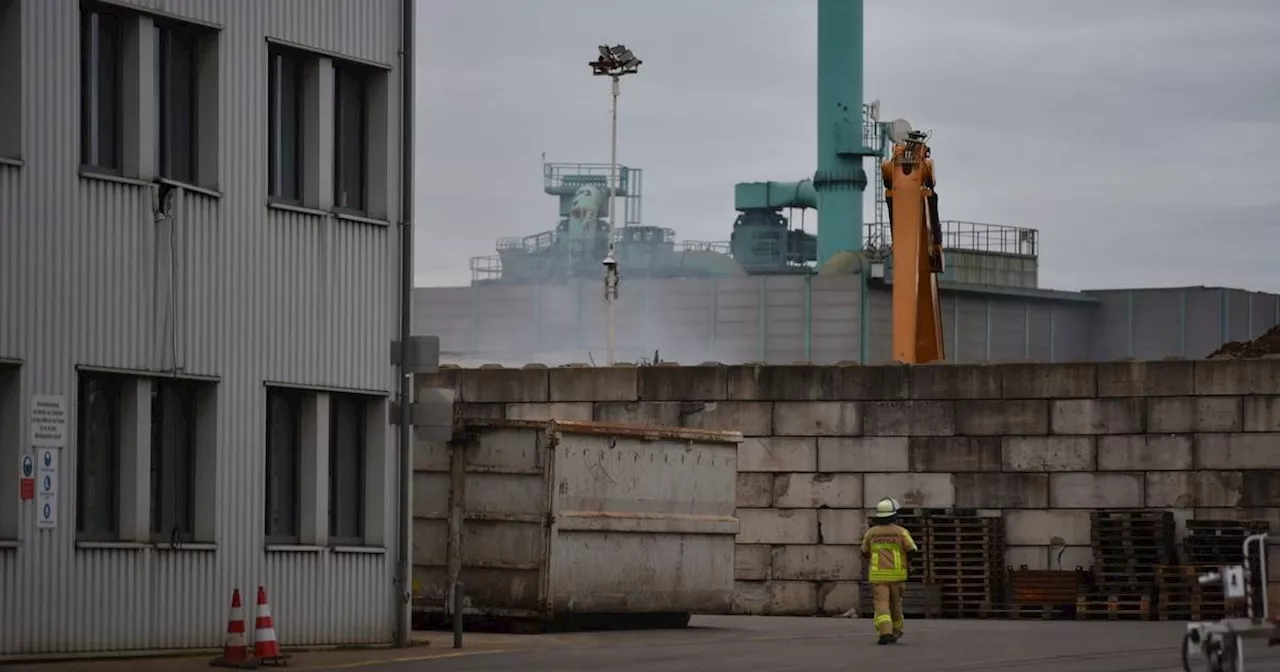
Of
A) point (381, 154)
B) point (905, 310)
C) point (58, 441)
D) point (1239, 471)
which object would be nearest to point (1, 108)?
point (58, 441)

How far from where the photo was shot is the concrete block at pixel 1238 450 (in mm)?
28047

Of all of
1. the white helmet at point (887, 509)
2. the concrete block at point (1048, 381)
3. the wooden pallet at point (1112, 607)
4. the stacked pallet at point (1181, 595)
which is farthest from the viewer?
the concrete block at point (1048, 381)

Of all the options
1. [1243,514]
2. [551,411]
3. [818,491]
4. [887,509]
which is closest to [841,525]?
[818,491]

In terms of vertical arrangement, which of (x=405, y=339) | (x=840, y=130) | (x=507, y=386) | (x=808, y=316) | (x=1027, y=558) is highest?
(x=840, y=130)

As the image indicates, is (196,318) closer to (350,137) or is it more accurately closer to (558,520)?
(350,137)

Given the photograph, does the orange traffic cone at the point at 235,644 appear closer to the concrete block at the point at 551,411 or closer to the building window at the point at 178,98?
the building window at the point at 178,98

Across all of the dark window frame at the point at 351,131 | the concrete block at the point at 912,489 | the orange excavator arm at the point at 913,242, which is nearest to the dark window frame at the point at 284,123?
the dark window frame at the point at 351,131

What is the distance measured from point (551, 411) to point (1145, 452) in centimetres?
836

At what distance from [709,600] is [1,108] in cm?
1087

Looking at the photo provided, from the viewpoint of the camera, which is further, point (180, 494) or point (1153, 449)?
point (1153, 449)

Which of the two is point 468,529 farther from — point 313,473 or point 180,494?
point 180,494

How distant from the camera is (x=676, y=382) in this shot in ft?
99.3

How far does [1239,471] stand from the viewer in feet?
92.4

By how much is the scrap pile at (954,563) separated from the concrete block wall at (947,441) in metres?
0.35
